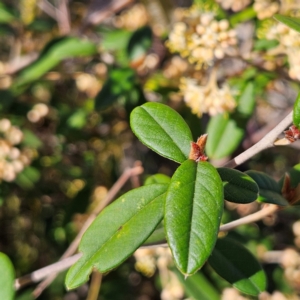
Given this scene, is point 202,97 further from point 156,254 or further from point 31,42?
point 31,42

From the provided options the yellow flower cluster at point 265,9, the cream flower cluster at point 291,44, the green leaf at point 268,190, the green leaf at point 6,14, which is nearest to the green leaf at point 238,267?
the green leaf at point 268,190

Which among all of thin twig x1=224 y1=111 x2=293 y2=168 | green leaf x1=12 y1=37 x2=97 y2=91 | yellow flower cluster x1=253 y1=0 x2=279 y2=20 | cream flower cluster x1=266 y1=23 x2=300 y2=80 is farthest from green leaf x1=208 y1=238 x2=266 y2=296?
green leaf x1=12 y1=37 x2=97 y2=91

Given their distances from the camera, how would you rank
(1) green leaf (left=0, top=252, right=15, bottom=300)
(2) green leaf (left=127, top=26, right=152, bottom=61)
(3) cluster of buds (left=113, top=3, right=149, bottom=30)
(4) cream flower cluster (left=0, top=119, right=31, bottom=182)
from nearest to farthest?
(1) green leaf (left=0, top=252, right=15, bottom=300) → (4) cream flower cluster (left=0, top=119, right=31, bottom=182) → (2) green leaf (left=127, top=26, right=152, bottom=61) → (3) cluster of buds (left=113, top=3, right=149, bottom=30)

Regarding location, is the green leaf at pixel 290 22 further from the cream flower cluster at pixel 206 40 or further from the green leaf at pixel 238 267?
the green leaf at pixel 238 267

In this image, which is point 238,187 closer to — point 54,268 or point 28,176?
point 54,268

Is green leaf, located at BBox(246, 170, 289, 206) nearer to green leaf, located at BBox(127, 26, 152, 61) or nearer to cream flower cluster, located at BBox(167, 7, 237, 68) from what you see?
cream flower cluster, located at BBox(167, 7, 237, 68)

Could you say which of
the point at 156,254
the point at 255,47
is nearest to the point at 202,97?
the point at 255,47
